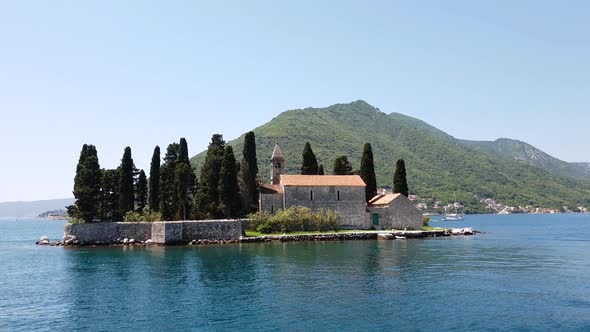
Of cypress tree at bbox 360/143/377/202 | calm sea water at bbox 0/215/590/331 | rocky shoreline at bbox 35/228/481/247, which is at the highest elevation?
cypress tree at bbox 360/143/377/202

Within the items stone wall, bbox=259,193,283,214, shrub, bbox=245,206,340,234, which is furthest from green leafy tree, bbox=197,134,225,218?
stone wall, bbox=259,193,283,214

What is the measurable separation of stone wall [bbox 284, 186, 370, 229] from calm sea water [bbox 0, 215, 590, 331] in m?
17.1

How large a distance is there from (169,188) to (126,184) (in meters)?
5.34

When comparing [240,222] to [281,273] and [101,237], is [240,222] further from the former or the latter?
[281,273]

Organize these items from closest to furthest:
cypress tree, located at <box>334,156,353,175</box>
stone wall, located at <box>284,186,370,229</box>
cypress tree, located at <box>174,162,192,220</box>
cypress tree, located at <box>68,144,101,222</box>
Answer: cypress tree, located at <box>68,144,101,222</box> → cypress tree, located at <box>174,162,192,220</box> → stone wall, located at <box>284,186,370,229</box> → cypress tree, located at <box>334,156,353,175</box>

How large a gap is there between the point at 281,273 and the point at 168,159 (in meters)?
37.7

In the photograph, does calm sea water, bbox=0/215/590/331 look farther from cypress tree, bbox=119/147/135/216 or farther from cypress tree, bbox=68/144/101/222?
cypress tree, bbox=119/147/135/216

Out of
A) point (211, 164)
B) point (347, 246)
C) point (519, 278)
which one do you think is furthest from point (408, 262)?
point (211, 164)

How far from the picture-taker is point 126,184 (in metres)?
65.3

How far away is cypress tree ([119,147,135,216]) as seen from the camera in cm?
6525

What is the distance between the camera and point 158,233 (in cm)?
6022

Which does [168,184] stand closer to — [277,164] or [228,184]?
[228,184]

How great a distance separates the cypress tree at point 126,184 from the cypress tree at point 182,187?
6.66 m

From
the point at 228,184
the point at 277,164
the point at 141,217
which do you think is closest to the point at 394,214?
the point at 277,164
